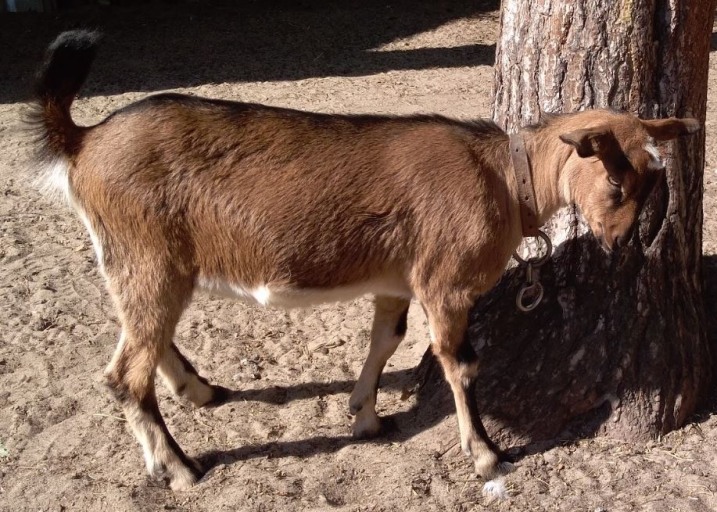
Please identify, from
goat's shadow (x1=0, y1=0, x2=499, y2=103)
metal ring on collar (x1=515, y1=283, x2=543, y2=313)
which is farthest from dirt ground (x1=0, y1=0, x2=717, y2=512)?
goat's shadow (x1=0, y1=0, x2=499, y2=103)

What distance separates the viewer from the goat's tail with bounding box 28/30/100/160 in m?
3.44

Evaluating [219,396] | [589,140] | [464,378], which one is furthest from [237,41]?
[589,140]

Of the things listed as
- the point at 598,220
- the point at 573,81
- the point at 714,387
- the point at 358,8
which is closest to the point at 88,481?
the point at 598,220

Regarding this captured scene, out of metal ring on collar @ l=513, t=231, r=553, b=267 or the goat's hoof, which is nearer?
metal ring on collar @ l=513, t=231, r=553, b=267

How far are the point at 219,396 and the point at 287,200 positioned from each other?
49.3 inches

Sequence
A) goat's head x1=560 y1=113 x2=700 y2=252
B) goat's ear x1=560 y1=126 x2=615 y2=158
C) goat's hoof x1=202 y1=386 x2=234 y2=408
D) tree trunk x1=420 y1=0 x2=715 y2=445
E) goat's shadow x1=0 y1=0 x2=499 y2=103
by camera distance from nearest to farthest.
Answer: goat's ear x1=560 y1=126 x2=615 y2=158
goat's head x1=560 y1=113 x2=700 y2=252
tree trunk x1=420 y1=0 x2=715 y2=445
goat's hoof x1=202 y1=386 x2=234 y2=408
goat's shadow x1=0 y1=0 x2=499 y2=103

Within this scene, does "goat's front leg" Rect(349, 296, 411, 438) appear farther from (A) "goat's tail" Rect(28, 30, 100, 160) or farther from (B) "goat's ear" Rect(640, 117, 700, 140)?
(A) "goat's tail" Rect(28, 30, 100, 160)

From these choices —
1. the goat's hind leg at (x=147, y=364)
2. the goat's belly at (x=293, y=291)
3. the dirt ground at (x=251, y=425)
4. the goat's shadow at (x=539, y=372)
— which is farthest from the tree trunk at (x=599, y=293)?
the goat's hind leg at (x=147, y=364)

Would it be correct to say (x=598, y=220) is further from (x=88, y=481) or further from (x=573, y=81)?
(x=88, y=481)

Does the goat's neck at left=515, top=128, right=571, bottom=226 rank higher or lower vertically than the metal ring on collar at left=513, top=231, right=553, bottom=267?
higher

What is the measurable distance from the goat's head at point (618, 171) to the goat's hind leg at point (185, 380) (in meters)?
1.91

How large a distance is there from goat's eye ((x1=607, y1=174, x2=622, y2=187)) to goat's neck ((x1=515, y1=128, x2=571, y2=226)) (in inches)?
7.6

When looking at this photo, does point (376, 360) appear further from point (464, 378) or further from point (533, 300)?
point (533, 300)

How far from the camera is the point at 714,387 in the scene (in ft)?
13.6
